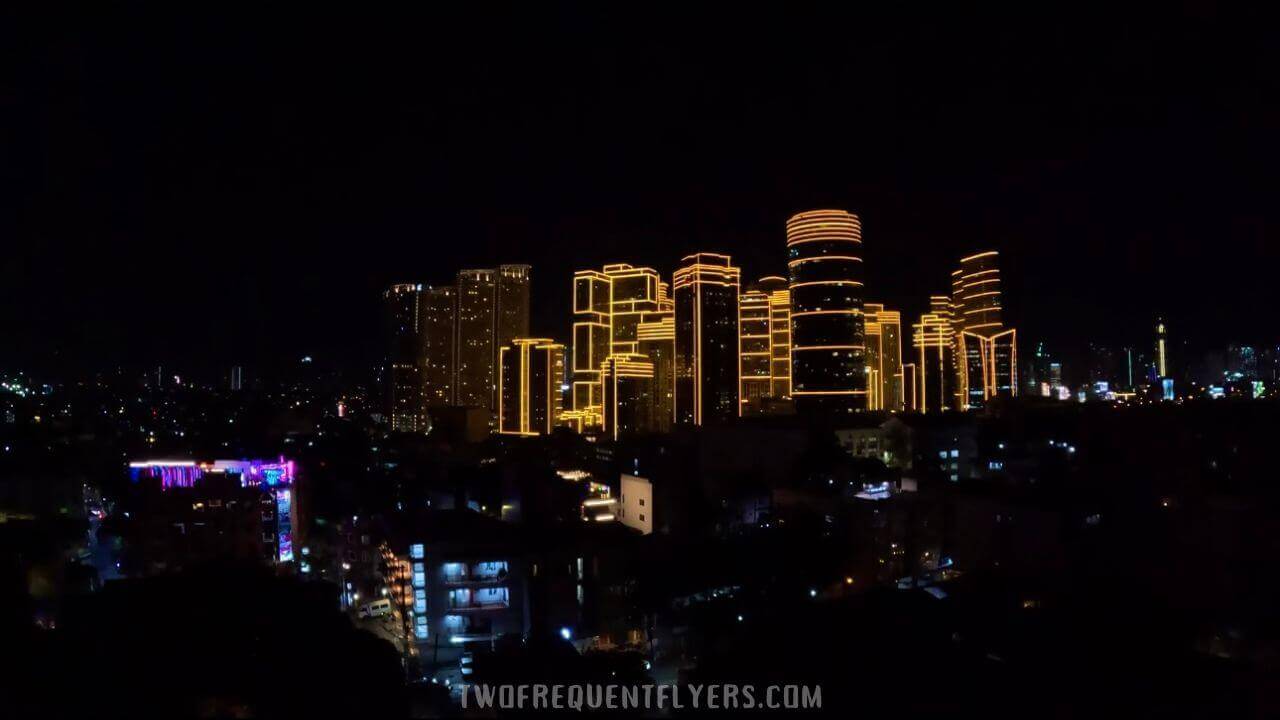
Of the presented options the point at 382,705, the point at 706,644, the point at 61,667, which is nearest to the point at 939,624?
the point at 706,644

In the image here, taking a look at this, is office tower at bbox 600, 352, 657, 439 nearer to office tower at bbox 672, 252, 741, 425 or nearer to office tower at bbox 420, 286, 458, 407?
office tower at bbox 672, 252, 741, 425

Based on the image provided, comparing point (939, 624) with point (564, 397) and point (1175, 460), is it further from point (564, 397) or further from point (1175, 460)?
point (564, 397)

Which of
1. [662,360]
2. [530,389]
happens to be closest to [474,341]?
[530,389]

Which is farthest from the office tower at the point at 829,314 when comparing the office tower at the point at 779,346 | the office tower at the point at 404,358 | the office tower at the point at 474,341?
the office tower at the point at 404,358

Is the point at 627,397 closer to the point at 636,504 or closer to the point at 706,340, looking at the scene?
the point at 706,340

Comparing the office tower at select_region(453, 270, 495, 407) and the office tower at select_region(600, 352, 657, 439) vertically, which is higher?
the office tower at select_region(453, 270, 495, 407)

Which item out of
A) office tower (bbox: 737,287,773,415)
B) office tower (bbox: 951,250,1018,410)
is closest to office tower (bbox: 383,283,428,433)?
office tower (bbox: 737,287,773,415)
